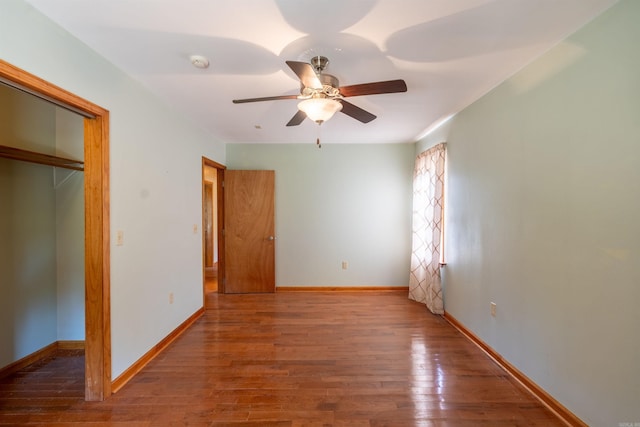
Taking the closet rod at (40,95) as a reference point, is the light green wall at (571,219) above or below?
below

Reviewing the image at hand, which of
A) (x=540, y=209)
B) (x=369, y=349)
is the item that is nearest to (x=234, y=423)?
(x=369, y=349)

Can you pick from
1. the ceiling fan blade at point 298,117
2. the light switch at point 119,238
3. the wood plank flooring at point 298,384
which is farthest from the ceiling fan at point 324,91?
the wood plank flooring at point 298,384

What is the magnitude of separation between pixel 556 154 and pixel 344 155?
270 cm

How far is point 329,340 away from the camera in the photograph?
8.30ft

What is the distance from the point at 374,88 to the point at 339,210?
2569 mm

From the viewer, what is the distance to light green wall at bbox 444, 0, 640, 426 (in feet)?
4.14

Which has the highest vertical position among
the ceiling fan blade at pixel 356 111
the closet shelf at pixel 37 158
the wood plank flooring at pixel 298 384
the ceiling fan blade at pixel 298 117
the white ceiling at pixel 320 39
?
the white ceiling at pixel 320 39

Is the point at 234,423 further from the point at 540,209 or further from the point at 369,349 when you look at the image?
the point at 540,209

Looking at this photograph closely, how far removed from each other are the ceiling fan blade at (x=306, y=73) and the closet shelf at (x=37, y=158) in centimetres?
209

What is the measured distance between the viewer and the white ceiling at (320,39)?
4.29 feet

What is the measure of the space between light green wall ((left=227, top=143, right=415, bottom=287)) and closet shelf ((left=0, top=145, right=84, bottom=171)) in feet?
6.63

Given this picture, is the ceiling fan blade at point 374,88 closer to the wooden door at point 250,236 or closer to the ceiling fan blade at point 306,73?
the ceiling fan blade at point 306,73

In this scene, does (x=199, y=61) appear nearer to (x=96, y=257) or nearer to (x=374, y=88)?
(x=374, y=88)

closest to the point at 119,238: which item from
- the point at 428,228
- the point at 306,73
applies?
the point at 306,73
